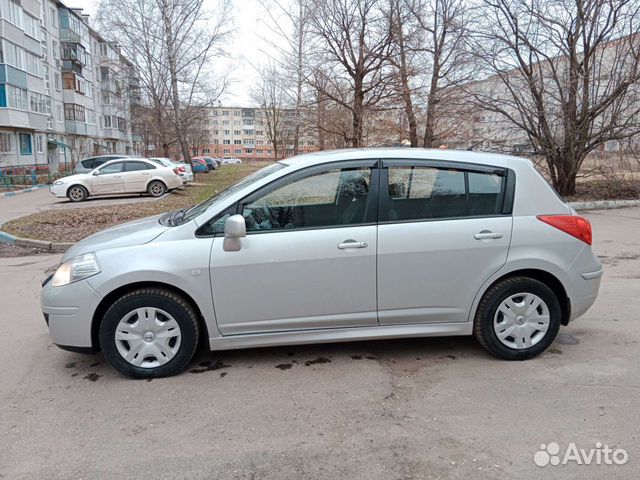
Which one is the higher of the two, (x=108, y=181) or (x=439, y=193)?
(x=439, y=193)

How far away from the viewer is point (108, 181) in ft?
60.5

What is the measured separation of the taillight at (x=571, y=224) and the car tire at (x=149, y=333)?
288cm

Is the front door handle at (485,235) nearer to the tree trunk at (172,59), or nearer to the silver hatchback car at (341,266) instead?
the silver hatchback car at (341,266)

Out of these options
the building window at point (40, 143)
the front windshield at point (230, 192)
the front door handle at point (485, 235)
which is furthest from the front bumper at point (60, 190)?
the building window at point (40, 143)

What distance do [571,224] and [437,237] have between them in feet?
3.70

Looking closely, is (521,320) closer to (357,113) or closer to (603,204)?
(603,204)

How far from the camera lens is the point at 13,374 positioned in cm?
385

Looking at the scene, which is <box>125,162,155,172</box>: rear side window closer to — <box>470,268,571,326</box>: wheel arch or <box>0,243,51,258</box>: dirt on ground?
Answer: <box>0,243,51,258</box>: dirt on ground

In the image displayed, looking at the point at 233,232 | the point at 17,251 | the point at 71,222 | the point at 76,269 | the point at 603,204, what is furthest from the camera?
the point at 603,204

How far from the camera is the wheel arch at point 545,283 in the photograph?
3.87 meters

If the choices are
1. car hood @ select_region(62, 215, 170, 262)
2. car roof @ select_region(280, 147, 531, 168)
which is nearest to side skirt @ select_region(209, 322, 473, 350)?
car hood @ select_region(62, 215, 170, 262)

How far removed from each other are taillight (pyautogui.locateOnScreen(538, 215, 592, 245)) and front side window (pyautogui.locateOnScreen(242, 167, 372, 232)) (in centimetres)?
146

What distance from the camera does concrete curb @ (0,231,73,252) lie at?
952 centimetres

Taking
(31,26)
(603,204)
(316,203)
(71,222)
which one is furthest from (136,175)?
(31,26)
